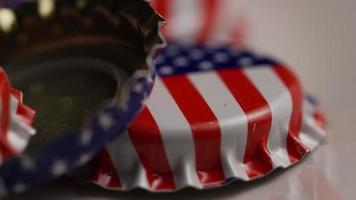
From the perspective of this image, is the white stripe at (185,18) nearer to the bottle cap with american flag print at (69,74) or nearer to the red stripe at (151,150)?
the bottle cap with american flag print at (69,74)

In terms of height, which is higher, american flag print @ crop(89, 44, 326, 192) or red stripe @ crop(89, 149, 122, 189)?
american flag print @ crop(89, 44, 326, 192)

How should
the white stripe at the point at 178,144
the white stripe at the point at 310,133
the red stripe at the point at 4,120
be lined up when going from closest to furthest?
1. the red stripe at the point at 4,120
2. the white stripe at the point at 178,144
3. the white stripe at the point at 310,133

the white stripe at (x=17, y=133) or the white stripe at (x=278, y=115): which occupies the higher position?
the white stripe at (x=17, y=133)

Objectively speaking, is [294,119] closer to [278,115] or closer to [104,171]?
[278,115]

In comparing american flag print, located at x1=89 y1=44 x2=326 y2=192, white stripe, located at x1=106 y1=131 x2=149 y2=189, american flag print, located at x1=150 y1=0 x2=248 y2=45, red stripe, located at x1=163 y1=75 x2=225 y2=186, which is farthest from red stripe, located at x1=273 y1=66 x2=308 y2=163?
american flag print, located at x1=150 y1=0 x2=248 y2=45

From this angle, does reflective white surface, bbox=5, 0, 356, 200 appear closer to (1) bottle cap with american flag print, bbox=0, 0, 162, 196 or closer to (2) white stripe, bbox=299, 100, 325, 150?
(2) white stripe, bbox=299, 100, 325, 150

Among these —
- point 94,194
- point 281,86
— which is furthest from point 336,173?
point 94,194

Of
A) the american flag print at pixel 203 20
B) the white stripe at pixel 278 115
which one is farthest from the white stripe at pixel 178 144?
the american flag print at pixel 203 20
